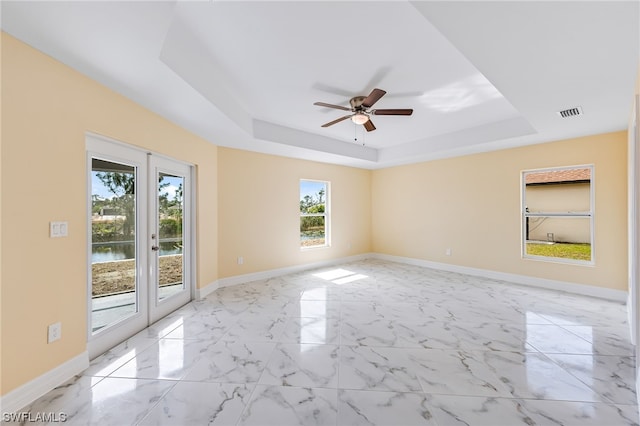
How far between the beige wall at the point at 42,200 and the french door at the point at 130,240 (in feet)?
0.57

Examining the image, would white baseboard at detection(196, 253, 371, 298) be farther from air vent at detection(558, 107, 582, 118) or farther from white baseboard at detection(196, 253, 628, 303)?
air vent at detection(558, 107, 582, 118)

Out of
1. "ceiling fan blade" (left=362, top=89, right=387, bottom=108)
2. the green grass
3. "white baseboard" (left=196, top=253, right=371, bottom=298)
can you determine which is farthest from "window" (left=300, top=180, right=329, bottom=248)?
the green grass

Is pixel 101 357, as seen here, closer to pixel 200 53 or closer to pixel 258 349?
pixel 258 349

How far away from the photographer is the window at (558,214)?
398cm

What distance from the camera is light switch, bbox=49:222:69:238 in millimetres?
1870

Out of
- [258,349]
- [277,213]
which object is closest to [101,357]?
[258,349]

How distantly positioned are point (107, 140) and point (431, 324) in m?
3.92

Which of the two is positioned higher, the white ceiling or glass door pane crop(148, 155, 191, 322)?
the white ceiling

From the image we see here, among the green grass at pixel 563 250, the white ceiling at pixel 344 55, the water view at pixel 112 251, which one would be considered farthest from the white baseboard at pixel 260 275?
the green grass at pixel 563 250

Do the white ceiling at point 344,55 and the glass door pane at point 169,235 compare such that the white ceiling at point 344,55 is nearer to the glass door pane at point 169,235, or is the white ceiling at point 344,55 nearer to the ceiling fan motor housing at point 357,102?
the ceiling fan motor housing at point 357,102

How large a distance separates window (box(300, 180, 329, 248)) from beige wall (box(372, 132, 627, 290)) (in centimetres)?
159

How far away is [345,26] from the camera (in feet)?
6.40

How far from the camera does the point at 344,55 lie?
7.58 feet

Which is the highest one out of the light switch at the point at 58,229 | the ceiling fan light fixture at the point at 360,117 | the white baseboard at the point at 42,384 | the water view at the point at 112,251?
the ceiling fan light fixture at the point at 360,117
